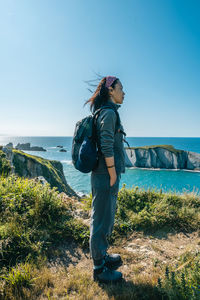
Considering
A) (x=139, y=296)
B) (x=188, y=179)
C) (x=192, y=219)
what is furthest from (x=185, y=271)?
(x=188, y=179)

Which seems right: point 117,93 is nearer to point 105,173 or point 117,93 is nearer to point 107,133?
point 107,133

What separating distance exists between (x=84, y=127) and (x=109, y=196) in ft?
3.49

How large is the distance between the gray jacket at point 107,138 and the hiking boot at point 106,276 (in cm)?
149

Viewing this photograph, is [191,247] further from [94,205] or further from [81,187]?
[81,187]

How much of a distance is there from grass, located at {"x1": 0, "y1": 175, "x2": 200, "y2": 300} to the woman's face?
242 cm

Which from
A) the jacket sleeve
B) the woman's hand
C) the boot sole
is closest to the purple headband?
the jacket sleeve

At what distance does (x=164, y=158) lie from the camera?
3307 inches

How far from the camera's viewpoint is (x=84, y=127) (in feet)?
7.88

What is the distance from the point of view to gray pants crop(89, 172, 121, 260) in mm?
2412

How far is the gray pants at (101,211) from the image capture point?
7.91 feet

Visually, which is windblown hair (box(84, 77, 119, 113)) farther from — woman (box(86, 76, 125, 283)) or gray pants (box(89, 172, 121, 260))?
gray pants (box(89, 172, 121, 260))

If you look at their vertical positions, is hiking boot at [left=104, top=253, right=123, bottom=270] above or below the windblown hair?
below

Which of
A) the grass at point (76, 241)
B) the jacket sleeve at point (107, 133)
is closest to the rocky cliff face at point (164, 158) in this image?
the grass at point (76, 241)

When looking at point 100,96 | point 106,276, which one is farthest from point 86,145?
point 106,276
